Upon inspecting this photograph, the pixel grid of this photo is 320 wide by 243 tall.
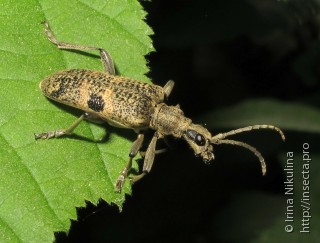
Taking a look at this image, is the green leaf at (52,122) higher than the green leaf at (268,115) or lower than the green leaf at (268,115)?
higher

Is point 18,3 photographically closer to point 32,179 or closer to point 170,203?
point 32,179

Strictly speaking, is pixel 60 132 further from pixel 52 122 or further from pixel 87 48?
pixel 87 48

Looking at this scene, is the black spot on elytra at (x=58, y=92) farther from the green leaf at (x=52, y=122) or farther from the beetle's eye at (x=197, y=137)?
the beetle's eye at (x=197, y=137)

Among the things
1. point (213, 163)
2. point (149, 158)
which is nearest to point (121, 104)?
point (149, 158)

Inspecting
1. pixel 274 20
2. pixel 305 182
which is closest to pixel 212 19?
pixel 274 20

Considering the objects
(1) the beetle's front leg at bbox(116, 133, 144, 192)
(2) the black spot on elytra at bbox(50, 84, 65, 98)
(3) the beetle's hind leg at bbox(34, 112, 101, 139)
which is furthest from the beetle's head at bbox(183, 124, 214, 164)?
(2) the black spot on elytra at bbox(50, 84, 65, 98)

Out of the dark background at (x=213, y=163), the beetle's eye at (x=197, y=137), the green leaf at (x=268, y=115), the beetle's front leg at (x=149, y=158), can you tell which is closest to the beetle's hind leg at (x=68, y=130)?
the beetle's front leg at (x=149, y=158)
